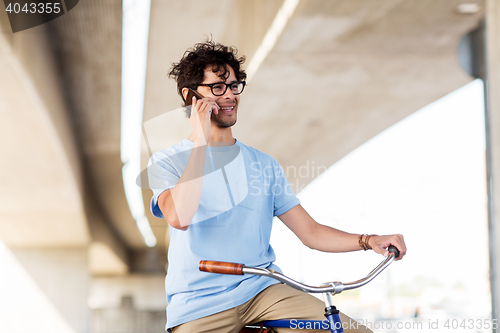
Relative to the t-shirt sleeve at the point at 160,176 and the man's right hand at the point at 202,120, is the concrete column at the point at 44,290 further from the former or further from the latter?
the man's right hand at the point at 202,120

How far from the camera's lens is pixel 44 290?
15625 millimetres

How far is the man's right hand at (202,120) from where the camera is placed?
150 cm

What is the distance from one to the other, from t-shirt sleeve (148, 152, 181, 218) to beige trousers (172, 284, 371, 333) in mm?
381

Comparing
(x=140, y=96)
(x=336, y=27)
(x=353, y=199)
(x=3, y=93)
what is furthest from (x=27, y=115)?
(x=353, y=199)

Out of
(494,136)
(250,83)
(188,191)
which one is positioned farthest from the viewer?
(250,83)

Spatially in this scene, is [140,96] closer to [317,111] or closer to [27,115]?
[27,115]

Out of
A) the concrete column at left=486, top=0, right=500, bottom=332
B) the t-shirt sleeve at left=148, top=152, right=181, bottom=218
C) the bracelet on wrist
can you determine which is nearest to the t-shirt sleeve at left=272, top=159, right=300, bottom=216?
the bracelet on wrist

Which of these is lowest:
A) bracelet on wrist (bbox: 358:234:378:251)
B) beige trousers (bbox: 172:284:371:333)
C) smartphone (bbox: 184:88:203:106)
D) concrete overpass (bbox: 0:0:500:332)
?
beige trousers (bbox: 172:284:371:333)

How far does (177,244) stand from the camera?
1.62 metres

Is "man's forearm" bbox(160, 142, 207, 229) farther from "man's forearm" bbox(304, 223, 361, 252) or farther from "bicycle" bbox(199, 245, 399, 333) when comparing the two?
"man's forearm" bbox(304, 223, 361, 252)

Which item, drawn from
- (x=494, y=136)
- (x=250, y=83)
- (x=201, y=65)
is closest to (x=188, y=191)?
(x=201, y=65)

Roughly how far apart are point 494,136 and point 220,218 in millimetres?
3192

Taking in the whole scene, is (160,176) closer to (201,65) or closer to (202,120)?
(202,120)

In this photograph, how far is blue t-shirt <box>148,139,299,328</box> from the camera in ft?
5.07
